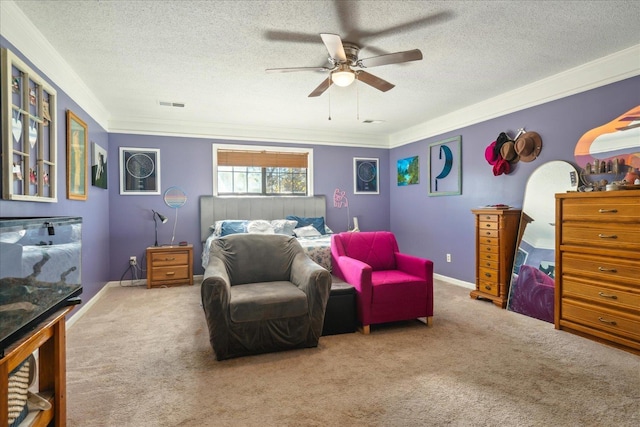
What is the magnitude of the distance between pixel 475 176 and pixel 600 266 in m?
2.13

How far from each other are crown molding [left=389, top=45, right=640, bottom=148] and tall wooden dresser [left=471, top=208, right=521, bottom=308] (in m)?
1.30

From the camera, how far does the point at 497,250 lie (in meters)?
3.92

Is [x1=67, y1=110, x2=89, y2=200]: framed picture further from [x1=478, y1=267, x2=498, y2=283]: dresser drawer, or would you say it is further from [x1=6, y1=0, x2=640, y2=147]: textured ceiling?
[x1=478, y1=267, x2=498, y2=283]: dresser drawer

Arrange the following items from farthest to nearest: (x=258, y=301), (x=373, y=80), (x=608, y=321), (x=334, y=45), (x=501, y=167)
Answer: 1. (x=501, y=167)
2. (x=373, y=80)
3. (x=608, y=321)
4. (x=258, y=301)
5. (x=334, y=45)

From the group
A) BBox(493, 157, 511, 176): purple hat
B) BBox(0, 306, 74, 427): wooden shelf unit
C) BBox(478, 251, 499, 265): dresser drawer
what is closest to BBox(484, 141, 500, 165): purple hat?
BBox(493, 157, 511, 176): purple hat

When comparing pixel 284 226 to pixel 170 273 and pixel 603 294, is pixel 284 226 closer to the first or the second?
A: pixel 170 273

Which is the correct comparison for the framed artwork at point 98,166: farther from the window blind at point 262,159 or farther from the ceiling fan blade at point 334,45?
the ceiling fan blade at point 334,45

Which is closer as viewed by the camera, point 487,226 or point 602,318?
point 602,318

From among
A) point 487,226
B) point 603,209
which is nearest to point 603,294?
point 603,209

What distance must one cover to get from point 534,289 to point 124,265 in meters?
5.50

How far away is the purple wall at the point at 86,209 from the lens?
256 centimetres

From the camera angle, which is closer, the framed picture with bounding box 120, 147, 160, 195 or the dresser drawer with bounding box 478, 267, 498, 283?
the dresser drawer with bounding box 478, 267, 498, 283

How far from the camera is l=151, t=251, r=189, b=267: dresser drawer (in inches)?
194

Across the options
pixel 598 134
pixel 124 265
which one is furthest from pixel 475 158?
pixel 124 265
